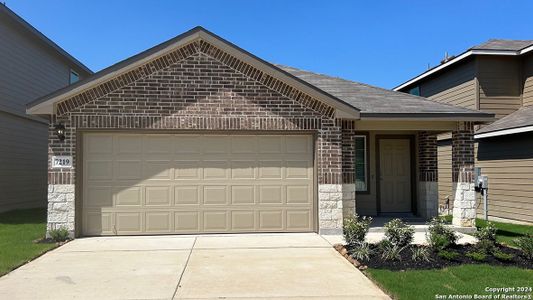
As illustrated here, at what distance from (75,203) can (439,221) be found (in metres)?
7.36

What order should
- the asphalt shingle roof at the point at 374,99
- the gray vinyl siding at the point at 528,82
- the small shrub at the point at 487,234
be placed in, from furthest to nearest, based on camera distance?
the gray vinyl siding at the point at 528,82 < the asphalt shingle roof at the point at 374,99 < the small shrub at the point at 487,234

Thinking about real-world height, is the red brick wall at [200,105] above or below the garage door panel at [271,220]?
above

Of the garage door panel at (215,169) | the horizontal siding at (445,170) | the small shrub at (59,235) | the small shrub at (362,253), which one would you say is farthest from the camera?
the horizontal siding at (445,170)

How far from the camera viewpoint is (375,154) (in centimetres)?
1323

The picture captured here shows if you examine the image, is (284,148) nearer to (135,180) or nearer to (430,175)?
(135,180)

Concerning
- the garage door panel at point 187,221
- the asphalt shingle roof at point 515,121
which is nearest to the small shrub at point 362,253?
the garage door panel at point 187,221

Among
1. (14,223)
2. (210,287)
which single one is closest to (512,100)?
(210,287)

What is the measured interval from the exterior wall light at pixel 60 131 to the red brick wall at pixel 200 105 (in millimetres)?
121

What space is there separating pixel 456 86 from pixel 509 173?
164 inches

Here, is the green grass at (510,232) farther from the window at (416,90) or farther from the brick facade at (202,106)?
the window at (416,90)

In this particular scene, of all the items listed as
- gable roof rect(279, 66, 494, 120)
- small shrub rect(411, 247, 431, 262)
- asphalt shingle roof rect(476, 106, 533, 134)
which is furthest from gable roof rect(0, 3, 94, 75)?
asphalt shingle roof rect(476, 106, 533, 134)

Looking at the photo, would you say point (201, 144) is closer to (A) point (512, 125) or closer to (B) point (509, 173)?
(A) point (512, 125)

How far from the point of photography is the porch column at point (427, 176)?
41.5ft

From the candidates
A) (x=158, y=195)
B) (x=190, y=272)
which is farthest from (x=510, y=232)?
(x=158, y=195)
